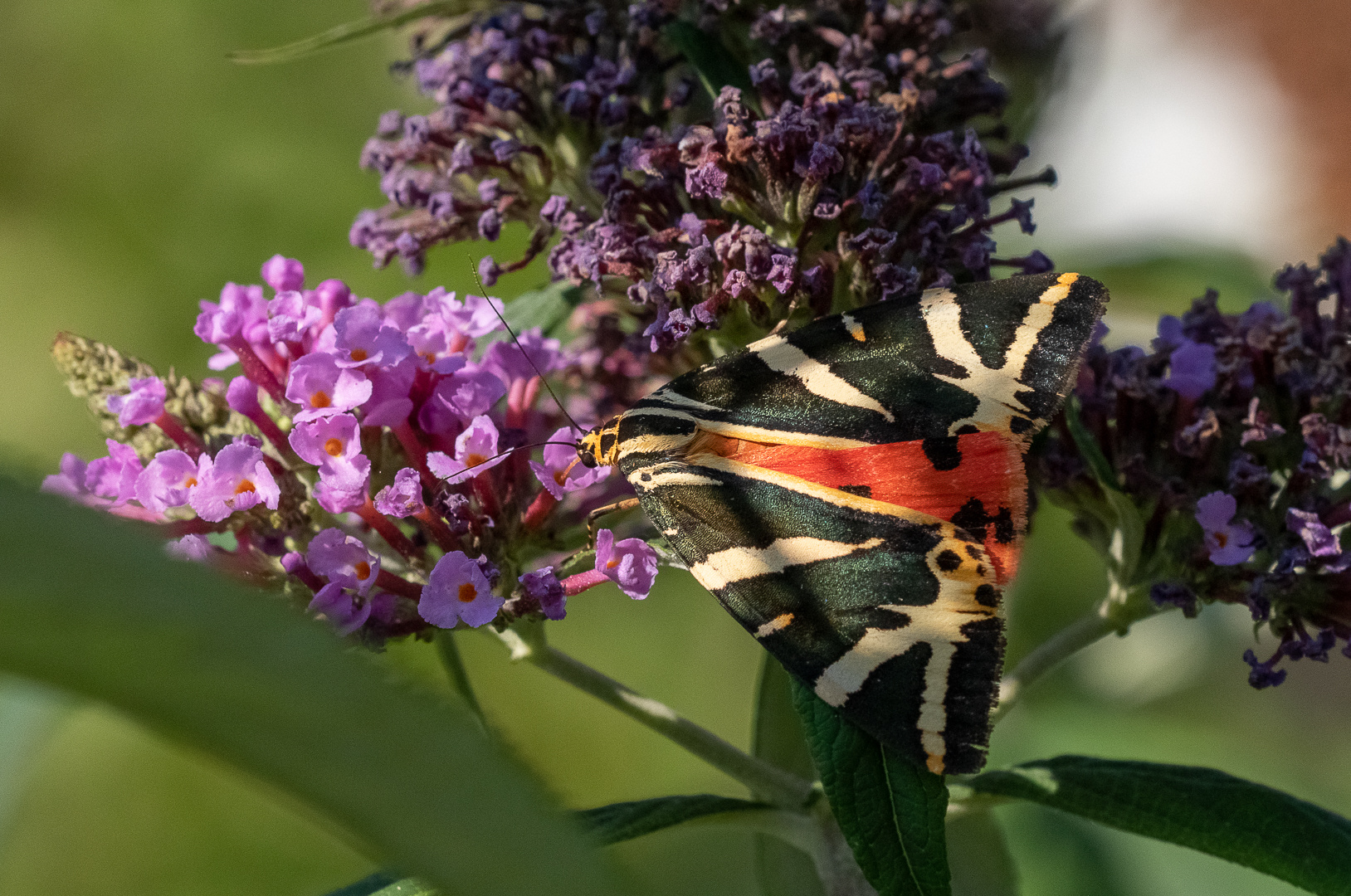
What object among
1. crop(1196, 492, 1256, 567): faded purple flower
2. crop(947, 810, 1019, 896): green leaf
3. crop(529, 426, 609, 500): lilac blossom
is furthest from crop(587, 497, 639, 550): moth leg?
crop(947, 810, 1019, 896): green leaf

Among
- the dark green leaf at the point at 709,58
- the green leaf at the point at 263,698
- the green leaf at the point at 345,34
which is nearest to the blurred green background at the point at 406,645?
the dark green leaf at the point at 709,58

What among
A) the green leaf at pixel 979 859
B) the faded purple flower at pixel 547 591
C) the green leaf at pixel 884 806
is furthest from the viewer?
the green leaf at pixel 979 859

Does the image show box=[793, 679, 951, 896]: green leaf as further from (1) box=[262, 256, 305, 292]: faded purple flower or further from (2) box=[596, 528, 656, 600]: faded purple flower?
(1) box=[262, 256, 305, 292]: faded purple flower

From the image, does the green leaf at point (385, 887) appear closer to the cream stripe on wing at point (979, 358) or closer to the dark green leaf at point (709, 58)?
the cream stripe on wing at point (979, 358)

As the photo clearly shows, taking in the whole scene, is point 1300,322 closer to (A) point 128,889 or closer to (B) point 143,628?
(B) point 143,628

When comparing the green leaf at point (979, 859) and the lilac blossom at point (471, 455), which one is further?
the green leaf at point (979, 859)

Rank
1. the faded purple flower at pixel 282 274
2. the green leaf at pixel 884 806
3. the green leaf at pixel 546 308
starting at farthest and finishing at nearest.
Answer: the green leaf at pixel 546 308 → the faded purple flower at pixel 282 274 → the green leaf at pixel 884 806

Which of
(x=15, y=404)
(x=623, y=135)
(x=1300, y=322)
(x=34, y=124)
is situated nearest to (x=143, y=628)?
(x=623, y=135)

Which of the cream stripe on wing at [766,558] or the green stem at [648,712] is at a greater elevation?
the cream stripe on wing at [766,558]
